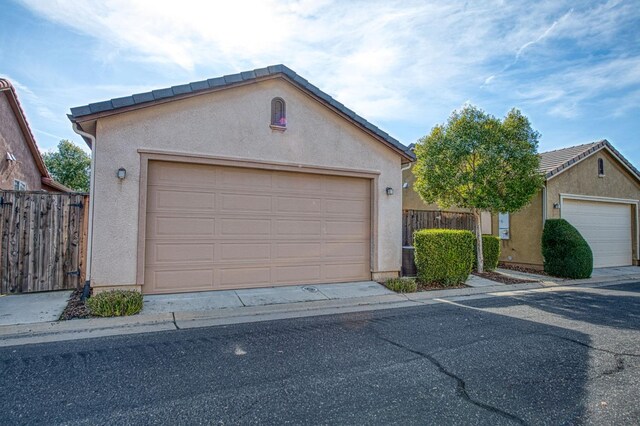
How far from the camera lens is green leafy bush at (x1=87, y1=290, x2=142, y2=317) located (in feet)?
18.0

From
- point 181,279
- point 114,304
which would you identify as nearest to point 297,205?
point 181,279

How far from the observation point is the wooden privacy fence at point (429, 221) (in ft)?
35.7

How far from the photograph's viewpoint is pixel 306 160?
25.9ft

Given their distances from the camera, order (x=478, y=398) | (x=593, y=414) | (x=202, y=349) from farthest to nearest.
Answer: (x=202, y=349) → (x=478, y=398) → (x=593, y=414)

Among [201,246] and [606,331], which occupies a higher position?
[201,246]

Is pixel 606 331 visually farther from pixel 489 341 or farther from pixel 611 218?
pixel 611 218

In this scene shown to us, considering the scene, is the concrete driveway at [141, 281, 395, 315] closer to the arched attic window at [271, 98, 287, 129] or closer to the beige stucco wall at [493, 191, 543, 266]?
the arched attic window at [271, 98, 287, 129]

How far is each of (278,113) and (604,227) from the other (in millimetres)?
13582

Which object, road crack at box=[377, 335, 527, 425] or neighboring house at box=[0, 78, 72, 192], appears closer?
road crack at box=[377, 335, 527, 425]

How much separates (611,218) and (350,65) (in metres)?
12.6

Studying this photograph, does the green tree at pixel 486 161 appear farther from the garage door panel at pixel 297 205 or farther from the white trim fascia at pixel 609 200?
the garage door panel at pixel 297 205

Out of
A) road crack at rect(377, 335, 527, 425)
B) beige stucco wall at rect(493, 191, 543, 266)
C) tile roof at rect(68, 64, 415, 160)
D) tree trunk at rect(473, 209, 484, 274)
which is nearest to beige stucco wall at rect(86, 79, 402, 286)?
tile roof at rect(68, 64, 415, 160)

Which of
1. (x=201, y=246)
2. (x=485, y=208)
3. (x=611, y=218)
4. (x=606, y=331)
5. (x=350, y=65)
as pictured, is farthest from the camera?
(x=611, y=218)

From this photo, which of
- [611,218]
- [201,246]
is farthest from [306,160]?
[611,218]
